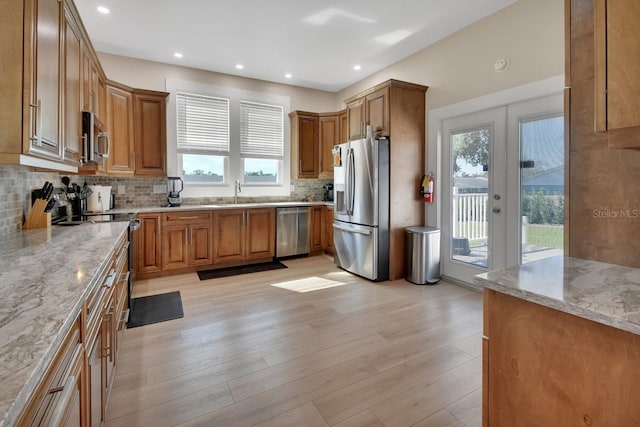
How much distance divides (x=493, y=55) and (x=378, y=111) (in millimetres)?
1319

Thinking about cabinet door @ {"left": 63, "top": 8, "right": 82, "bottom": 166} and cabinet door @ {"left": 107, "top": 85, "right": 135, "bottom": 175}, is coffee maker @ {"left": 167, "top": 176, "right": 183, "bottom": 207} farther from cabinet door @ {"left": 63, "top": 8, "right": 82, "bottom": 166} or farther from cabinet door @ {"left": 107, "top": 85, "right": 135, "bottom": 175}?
cabinet door @ {"left": 63, "top": 8, "right": 82, "bottom": 166}

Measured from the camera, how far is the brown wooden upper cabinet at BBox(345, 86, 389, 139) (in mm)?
3871

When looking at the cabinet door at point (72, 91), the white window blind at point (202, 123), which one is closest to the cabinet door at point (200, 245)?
the white window blind at point (202, 123)

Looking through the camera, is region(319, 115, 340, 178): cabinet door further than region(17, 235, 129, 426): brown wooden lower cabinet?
Yes

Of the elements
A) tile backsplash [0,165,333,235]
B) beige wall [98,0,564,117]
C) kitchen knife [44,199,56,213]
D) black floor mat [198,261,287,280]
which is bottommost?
black floor mat [198,261,287,280]

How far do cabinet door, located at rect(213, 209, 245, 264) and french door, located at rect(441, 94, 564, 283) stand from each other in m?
2.74

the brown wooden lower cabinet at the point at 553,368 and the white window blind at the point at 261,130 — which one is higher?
the white window blind at the point at 261,130

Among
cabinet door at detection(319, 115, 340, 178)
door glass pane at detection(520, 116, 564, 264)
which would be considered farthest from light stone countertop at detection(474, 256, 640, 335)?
cabinet door at detection(319, 115, 340, 178)

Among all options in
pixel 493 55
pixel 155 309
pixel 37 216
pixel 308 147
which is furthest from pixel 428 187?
pixel 37 216

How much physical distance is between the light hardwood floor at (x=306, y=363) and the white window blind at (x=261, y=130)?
8.71 ft

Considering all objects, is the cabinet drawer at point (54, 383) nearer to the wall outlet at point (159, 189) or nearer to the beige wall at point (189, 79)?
the wall outlet at point (159, 189)

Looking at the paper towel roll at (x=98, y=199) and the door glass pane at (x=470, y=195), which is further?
the paper towel roll at (x=98, y=199)

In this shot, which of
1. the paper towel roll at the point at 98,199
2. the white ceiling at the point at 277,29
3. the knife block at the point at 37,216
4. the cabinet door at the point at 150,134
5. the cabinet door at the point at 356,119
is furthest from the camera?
the cabinet door at the point at 356,119

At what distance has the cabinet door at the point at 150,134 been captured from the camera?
4117 mm
